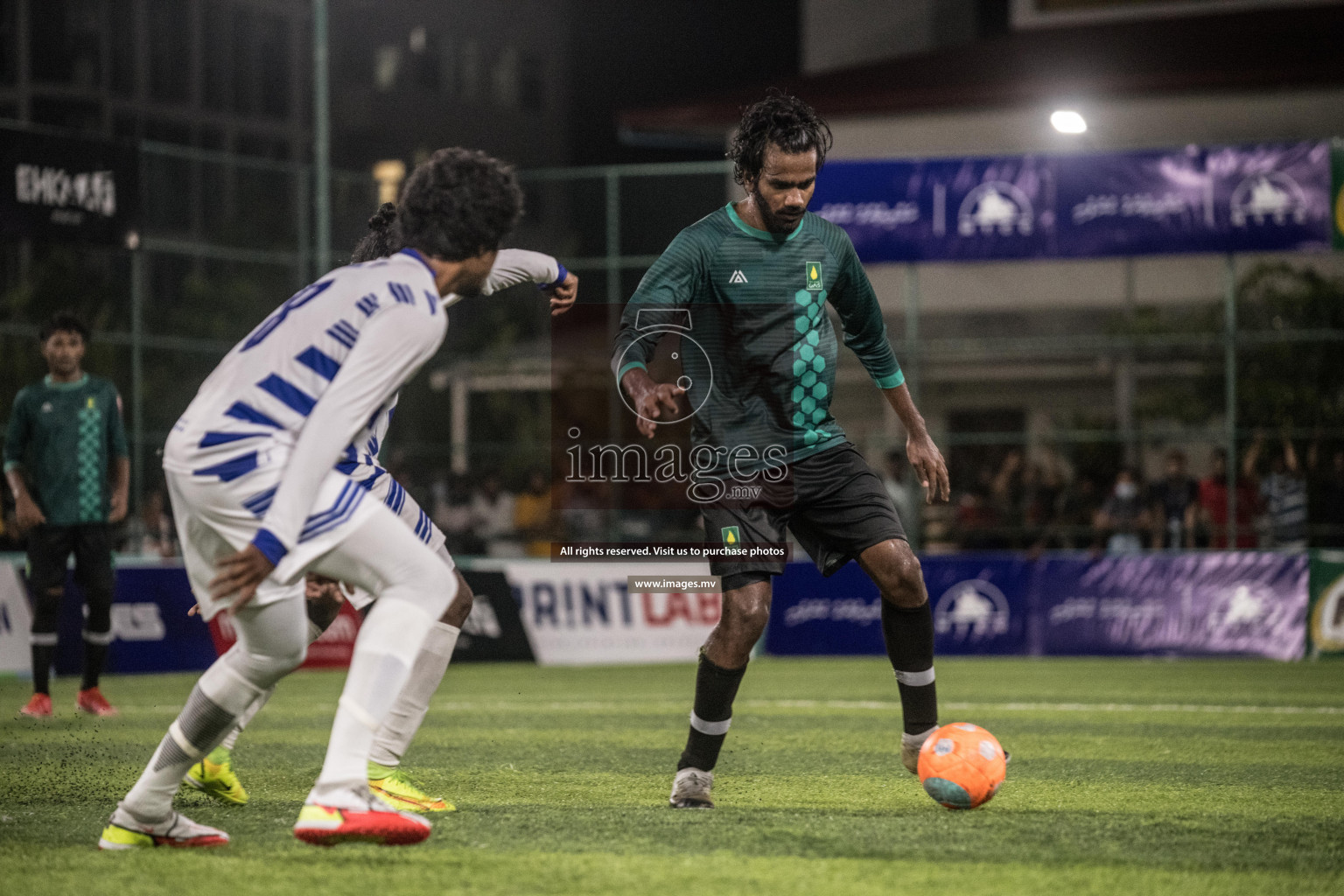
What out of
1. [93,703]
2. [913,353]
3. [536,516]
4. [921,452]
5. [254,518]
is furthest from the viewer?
[536,516]

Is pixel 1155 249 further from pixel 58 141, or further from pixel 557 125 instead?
pixel 557 125

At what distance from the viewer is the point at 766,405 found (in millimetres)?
5633

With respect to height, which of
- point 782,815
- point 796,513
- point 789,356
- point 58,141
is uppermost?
point 58,141

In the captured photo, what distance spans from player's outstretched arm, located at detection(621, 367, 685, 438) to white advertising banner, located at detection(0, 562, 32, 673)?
9981 mm

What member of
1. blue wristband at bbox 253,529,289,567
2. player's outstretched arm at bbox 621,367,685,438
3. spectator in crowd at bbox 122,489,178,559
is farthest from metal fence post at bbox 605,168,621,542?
blue wristband at bbox 253,529,289,567

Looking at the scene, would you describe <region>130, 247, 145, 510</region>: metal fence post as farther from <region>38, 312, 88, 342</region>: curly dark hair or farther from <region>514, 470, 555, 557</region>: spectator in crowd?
<region>38, 312, 88, 342</region>: curly dark hair

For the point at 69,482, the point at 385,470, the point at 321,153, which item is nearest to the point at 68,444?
the point at 69,482

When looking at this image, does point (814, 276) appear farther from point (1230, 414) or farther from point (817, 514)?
point (1230, 414)

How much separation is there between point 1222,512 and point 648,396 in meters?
13.1

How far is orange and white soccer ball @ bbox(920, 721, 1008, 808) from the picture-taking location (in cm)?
534

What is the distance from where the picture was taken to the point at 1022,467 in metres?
18.2

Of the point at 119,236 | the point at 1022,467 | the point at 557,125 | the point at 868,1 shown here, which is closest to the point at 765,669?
the point at 1022,467

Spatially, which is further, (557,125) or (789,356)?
(557,125)

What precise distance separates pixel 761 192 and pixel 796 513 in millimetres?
1122
